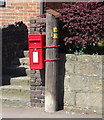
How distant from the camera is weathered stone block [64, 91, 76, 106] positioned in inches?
244

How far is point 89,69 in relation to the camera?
6.02 m

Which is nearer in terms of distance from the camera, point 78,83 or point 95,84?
point 95,84

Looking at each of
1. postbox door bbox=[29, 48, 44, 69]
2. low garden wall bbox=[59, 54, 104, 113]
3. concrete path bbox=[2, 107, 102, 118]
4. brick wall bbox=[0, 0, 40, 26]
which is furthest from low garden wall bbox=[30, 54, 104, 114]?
brick wall bbox=[0, 0, 40, 26]

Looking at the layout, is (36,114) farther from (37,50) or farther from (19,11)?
(19,11)

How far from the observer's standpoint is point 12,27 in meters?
8.52

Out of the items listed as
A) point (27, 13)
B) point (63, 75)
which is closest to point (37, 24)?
point (63, 75)

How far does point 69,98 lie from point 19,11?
13.5ft

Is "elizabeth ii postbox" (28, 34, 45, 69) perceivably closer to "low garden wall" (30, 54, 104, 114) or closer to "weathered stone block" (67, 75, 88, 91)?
"low garden wall" (30, 54, 104, 114)

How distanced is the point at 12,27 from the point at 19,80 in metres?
2.12

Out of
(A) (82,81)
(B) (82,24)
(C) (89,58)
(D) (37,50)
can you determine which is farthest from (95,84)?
(D) (37,50)

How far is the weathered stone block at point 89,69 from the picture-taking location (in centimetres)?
598

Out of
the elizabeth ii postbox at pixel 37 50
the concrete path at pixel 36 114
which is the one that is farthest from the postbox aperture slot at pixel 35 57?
the concrete path at pixel 36 114

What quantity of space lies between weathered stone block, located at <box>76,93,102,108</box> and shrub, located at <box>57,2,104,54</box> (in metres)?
0.97

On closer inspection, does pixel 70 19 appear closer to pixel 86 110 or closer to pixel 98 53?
pixel 98 53
